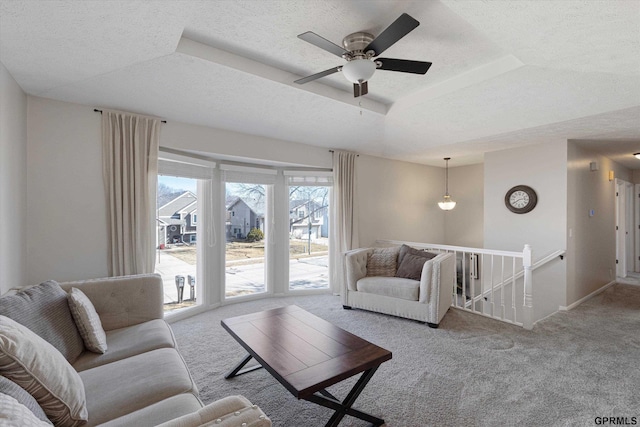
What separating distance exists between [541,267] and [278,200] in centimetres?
396

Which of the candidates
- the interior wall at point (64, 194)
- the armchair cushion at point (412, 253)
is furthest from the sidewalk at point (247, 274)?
the armchair cushion at point (412, 253)

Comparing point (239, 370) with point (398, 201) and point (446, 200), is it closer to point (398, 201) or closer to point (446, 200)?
point (398, 201)

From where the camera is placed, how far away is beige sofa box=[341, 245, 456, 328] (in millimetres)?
3568

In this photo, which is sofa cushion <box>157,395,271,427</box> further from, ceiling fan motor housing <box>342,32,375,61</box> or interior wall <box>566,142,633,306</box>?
interior wall <box>566,142,633,306</box>

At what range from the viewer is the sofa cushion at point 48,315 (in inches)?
65.4

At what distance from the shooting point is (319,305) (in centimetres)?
448

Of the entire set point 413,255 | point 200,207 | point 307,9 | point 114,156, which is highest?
point 307,9

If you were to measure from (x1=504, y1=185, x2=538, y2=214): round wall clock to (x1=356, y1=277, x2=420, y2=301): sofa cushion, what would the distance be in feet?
7.24

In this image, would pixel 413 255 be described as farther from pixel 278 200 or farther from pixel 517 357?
A: pixel 278 200

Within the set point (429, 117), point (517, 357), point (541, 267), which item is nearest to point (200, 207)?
point (429, 117)

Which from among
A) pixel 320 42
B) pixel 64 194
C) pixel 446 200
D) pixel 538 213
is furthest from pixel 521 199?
pixel 64 194

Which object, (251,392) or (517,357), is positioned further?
(517,357)

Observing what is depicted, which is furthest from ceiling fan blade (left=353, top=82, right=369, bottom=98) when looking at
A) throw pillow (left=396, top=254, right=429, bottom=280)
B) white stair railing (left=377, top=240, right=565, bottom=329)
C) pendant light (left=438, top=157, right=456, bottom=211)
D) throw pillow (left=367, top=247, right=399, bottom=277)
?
pendant light (left=438, top=157, right=456, bottom=211)

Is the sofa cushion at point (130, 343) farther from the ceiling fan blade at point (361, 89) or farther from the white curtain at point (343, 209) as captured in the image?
the white curtain at point (343, 209)
